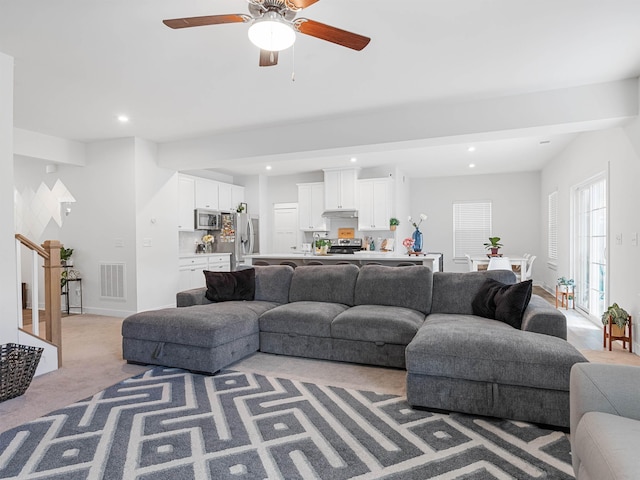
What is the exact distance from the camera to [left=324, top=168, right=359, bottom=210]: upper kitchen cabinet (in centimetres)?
814

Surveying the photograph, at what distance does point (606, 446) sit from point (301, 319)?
99.0 inches

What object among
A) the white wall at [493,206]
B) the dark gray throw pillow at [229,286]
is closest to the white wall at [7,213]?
the dark gray throw pillow at [229,286]

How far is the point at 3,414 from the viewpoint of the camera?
249 centimetres

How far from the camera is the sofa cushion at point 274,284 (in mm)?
4223

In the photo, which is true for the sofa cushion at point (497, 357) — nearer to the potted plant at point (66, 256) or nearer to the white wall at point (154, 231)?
the white wall at point (154, 231)

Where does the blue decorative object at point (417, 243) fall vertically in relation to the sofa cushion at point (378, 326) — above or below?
above

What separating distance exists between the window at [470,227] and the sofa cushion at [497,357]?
7035 millimetres

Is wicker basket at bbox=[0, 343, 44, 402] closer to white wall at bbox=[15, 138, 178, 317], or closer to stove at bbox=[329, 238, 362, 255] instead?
white wall at bbox=[15, 138, 178, 317]

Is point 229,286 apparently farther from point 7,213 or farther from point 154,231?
point 154,231

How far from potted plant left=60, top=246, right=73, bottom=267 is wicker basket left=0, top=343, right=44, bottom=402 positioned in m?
3.43

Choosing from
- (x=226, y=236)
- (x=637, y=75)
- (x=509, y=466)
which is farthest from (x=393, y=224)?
(x=509, y=466)

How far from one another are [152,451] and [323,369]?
1.53 metres

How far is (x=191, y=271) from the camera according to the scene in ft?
22.1

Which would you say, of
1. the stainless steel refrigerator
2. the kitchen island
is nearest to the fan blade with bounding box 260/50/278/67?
the kitchen island
